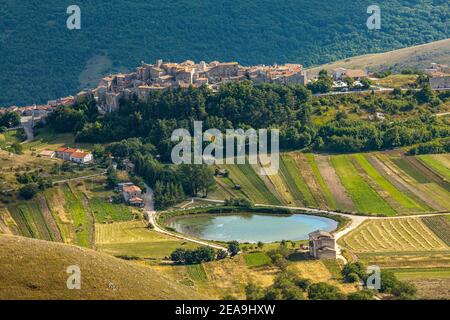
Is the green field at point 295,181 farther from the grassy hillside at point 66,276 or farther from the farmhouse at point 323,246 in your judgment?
the grassy hillside at point 66,276

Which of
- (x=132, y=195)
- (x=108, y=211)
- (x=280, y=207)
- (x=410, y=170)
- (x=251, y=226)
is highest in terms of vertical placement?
(x=410, y=170)

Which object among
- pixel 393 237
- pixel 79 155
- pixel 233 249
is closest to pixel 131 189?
pixel 79 155

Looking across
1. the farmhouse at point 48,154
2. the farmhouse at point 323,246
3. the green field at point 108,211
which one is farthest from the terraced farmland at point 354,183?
A: the farmhouse at point 48,154

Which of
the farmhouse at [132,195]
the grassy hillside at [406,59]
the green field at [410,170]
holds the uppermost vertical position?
the grassy hillside at [406,59]

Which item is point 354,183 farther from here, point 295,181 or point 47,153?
point 47,153

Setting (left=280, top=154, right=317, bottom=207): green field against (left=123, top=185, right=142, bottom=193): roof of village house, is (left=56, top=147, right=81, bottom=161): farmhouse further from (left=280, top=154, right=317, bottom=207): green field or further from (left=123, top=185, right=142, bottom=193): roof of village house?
(left=280, top=154, right=317, bottom=207): green field
